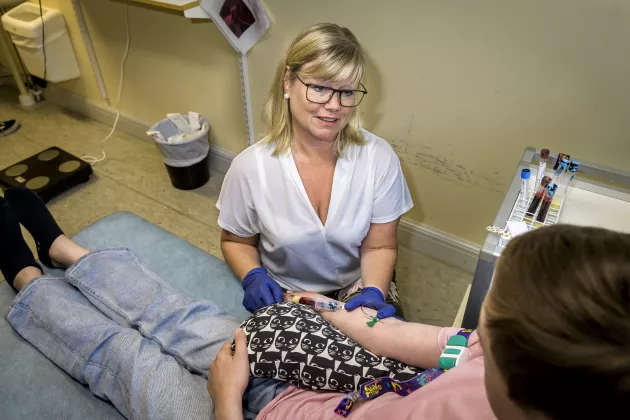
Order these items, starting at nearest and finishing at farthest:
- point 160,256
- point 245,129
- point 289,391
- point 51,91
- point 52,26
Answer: point 289,391 < point 160,256 < point 245,129 < point 52,26 < point 51,91

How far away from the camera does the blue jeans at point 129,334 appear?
106 centimetres

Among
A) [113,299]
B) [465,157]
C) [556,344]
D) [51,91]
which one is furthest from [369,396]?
[51,91]

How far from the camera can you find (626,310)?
0.36 meters

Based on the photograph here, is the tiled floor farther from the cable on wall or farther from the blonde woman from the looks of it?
the blonde woman

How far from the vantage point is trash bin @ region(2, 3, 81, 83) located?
2.54 metres

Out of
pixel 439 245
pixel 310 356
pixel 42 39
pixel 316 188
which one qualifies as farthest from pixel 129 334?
pixel 42 39

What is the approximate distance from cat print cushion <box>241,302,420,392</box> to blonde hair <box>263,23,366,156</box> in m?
0.48

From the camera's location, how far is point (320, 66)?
1131 mm

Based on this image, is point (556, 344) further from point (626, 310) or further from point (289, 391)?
point (289, 391)

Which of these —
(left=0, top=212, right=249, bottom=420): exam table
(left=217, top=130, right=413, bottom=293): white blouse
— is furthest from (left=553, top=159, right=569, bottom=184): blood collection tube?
(left=0, top=212, right=249, bottom=420): exam table

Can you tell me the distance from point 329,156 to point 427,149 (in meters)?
0.60

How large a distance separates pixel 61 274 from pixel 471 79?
4.98 feet

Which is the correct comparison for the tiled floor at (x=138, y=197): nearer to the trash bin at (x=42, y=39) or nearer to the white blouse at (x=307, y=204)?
the trash bin at (x=42, y=39)

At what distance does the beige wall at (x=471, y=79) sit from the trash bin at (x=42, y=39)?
2.76 ft
